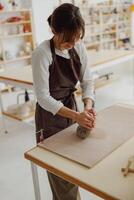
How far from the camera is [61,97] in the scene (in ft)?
4.46

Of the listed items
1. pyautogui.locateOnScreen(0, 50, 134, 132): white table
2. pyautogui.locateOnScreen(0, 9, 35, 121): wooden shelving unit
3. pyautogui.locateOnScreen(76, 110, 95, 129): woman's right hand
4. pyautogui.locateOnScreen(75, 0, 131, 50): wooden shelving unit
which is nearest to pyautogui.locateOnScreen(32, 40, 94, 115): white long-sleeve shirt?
pyautogui.locateOnScreen(76, 110, 95, 129): woman's right hand

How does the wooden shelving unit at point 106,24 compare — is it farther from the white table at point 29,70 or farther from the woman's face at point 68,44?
the woman's face at point 68,44

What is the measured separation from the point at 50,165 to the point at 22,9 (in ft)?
13.0

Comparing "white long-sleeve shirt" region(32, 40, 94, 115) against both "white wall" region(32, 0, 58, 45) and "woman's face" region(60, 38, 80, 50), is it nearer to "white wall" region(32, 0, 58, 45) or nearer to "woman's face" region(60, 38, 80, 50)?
"woman's face" region(60, 38, 80, 50)

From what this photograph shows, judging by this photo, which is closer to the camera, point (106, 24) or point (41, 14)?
point (41, 14)

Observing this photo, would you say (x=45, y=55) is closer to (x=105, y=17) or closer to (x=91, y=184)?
(x=91, y=184)

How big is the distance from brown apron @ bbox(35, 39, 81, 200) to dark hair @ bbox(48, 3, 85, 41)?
18 cm

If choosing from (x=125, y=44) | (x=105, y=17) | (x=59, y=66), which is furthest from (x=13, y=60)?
(x=59, y=66)

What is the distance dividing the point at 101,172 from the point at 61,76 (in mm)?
558

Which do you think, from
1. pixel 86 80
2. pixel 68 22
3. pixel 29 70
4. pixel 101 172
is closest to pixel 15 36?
pixel 29 70

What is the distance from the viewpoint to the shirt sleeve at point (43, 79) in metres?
1.19

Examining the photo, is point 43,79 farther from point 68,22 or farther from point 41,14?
point 41,14

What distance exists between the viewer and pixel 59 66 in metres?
1.29

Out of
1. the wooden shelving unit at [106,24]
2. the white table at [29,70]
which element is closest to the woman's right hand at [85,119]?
the white table at [29,70]
